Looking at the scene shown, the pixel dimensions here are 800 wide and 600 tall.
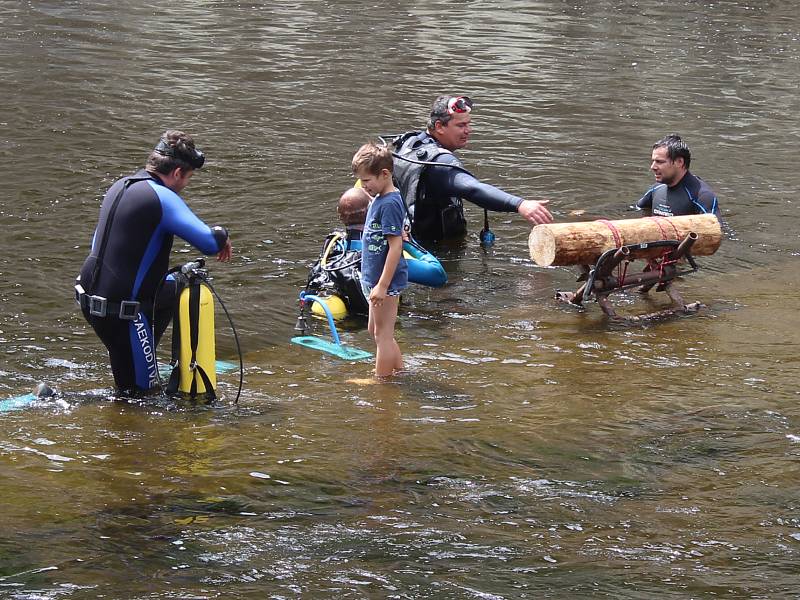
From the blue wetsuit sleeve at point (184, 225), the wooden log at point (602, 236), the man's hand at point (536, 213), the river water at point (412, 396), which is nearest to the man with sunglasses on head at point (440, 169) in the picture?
the man's hand at point (536, 213)

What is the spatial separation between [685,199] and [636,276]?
48.0 inches

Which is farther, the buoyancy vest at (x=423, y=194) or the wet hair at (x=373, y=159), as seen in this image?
the buoyancy vest at (x=423, y=194)

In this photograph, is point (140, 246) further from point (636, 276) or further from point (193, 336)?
point (636, 276)

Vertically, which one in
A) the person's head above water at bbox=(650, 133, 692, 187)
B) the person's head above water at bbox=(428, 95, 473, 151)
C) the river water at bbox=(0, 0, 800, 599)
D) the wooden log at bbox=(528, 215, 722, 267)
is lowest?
the river water at bbox=(0, 0, 800, 599)

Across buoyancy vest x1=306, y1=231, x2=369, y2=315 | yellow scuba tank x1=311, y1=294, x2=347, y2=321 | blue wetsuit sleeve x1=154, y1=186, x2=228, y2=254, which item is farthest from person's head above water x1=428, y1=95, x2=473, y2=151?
blue wetsuit sleeve x1=154, y1=186, x2=228, y2=254

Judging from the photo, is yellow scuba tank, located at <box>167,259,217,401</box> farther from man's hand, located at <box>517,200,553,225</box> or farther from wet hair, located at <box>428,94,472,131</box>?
wet hair, located at <box>428,94,472,131</box>

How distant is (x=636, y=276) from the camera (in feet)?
32.2

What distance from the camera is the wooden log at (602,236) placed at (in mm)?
9375

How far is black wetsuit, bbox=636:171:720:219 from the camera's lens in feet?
34.5

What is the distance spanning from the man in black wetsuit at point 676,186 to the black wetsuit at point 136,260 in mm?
4647

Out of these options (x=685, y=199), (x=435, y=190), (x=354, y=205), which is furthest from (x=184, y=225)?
(x=685, y=199)

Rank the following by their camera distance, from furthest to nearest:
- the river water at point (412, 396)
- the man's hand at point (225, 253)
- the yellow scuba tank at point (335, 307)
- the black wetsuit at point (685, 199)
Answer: the black wetsuit at point (685, 199), the yellow scuba tank at point (335, 307), the man's hand at point (225, 253), the river water at point (412, 396)

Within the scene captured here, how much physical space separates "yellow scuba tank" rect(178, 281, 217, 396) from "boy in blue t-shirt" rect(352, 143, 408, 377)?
3.60ft

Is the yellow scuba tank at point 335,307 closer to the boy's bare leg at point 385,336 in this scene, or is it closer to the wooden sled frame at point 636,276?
the boy's bare leg at point 385,336
